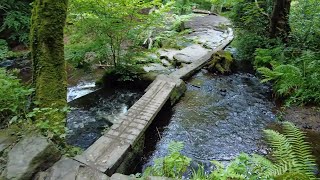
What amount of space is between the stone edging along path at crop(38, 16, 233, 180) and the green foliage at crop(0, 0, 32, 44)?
8.27 meters

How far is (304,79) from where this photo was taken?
6.48 m

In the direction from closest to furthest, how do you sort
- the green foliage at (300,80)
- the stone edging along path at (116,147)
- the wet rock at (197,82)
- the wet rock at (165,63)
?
the stone edging along path at (116,147) < the green foliage at (300,80) < the wet rock at (197,82) < the wet rock at (165,63)

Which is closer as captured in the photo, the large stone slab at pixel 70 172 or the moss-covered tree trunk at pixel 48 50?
the large stone slab at pixel 70 172

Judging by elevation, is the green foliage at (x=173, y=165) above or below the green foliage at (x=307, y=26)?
below

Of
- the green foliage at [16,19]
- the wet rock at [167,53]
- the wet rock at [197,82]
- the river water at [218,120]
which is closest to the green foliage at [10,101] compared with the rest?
the river water at [218,120]

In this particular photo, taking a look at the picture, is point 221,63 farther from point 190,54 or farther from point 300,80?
point 300,80

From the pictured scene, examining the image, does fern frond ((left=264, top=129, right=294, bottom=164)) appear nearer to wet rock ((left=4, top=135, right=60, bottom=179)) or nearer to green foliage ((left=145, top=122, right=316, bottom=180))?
green foliage ((left=145, top=122, right=316, bottom=180))

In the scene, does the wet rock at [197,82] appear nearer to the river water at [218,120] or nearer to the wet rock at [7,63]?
the river water at [218,120]

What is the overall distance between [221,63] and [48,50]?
6.02 metres

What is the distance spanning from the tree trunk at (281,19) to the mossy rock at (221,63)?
1850 mm

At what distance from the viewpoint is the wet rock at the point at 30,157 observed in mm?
2773

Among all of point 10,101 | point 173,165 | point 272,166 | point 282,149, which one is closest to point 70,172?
point 173,165

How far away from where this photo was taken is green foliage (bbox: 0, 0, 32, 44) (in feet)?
37.5

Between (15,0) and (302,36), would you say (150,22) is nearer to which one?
(302,36)
